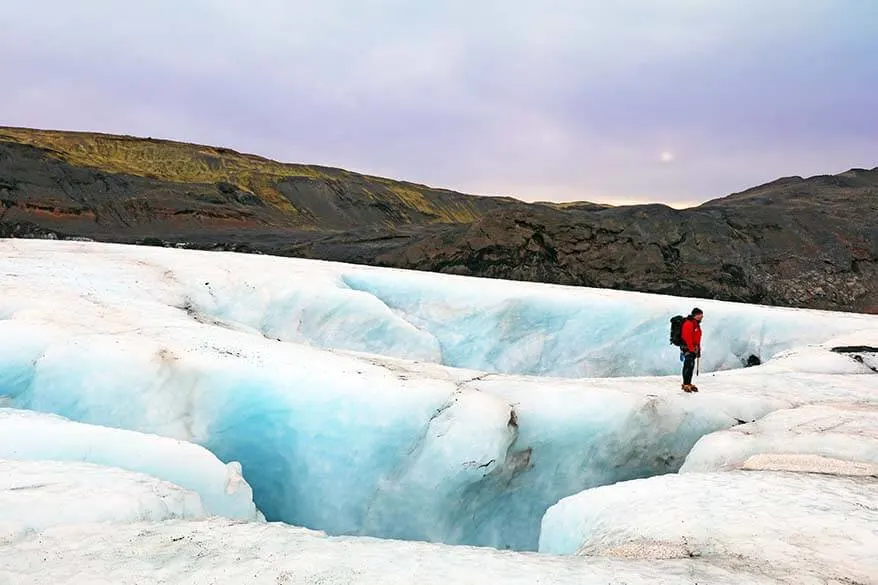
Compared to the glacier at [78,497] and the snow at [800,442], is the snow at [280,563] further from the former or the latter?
the snow at [800,442]

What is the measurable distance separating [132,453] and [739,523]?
546 cm

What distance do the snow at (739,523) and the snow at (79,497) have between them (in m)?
3.35

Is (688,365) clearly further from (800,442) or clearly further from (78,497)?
(78,497)

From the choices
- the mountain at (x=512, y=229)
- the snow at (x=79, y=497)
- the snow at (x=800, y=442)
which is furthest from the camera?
the mountain at (x=512, y=229)

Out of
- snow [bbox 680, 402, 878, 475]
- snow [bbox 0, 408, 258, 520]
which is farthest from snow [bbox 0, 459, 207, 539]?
snow [bbox 680, 402, 878, 475]

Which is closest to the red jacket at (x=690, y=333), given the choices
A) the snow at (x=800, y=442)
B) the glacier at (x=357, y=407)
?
the glacier at (x=357, y=407)

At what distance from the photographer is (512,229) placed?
34219mm

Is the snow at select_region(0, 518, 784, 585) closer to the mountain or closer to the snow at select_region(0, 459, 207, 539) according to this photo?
the snow at select_region(0, 459, 207, 539)

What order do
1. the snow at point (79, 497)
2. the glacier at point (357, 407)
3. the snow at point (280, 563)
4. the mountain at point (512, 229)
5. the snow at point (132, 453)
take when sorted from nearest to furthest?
the snow at point (280, 563), the snow at point (79, 497), the snow at point (132, 453), the glacier at point (357, 407), the mountain at point (512, 229)

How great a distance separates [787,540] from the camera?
431cm

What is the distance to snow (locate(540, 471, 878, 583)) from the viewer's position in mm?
3980

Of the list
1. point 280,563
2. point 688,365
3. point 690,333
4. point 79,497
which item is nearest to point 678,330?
point 690,333

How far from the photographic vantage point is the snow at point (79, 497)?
161 inches

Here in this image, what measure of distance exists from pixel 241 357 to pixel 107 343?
1690 mm
